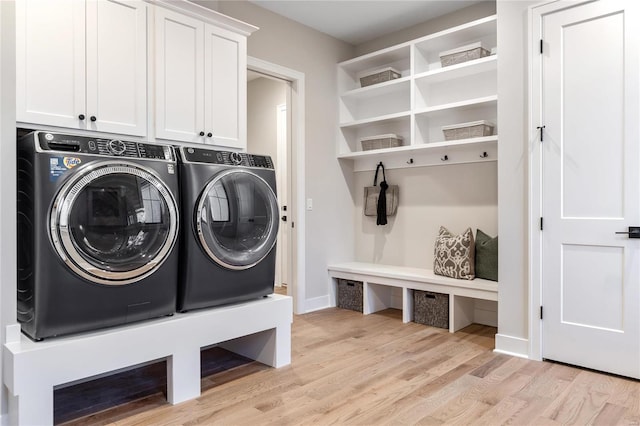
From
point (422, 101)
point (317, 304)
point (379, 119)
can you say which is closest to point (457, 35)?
point (422, 101)

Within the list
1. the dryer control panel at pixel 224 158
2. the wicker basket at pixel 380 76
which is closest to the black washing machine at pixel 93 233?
the dryer control panel at pixel 224 158

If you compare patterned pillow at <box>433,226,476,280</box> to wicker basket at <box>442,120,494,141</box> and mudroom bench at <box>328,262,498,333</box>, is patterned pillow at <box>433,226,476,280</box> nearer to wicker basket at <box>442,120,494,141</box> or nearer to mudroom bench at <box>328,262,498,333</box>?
mudroom bench at <box>328,262,498,333</box>

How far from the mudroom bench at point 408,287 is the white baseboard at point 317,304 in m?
0.08

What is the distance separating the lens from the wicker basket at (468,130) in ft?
11.3

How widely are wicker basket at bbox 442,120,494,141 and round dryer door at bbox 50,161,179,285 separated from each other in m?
2.42

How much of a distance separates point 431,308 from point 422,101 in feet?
5.99

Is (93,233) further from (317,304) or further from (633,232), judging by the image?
(633,232)

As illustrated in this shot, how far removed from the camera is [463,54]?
3.57m

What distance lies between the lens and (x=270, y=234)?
2617 millimetres

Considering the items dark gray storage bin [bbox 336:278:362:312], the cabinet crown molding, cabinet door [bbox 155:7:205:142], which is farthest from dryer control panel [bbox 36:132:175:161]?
dark gray storage bin [bbox 336:278:362:312]

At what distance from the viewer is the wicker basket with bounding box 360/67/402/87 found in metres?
4.11

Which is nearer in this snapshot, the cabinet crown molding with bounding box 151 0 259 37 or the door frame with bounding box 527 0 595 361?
the cabinet crown molding with bounding box 151 0 259 37

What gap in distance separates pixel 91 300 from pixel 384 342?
2.04 meters

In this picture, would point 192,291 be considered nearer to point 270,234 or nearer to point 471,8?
point 270,234
